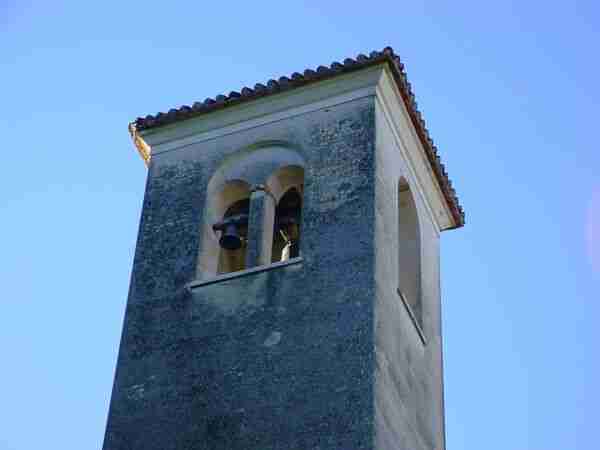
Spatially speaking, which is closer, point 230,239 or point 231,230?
point 230,239

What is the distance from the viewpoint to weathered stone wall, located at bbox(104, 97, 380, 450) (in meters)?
15.8

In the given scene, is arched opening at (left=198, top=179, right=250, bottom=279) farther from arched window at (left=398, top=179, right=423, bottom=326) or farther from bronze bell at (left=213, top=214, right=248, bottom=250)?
arched window at (left=398, top=179, right=423, bottom=326)

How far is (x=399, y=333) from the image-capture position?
1731 cm

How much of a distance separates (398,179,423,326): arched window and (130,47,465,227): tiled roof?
94cm

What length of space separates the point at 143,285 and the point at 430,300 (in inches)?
162

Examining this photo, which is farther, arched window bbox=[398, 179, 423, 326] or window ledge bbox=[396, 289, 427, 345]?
arched window bbox=[398, 179, 423, 326]

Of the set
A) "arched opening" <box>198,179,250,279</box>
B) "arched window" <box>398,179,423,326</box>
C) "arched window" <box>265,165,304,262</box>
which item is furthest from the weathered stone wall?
"arched window" <box>398,179,423,326</box>

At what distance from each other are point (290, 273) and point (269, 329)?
85cm

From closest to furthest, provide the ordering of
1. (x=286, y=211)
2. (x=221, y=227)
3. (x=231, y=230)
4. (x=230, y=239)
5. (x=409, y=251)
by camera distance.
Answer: (x=230, y=239) → (x=231, y=230) → (x=221, y=227) → (x=286, y=211) → (x=409, y=251)

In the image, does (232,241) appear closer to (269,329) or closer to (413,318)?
(269,329)

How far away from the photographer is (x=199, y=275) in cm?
1800

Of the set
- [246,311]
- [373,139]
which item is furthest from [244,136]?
[246,311]

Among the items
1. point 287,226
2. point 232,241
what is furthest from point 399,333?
point 232,241

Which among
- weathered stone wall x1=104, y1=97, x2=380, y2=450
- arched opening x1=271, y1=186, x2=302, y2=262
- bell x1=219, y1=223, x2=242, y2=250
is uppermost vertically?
arched opening x1=271, y1=186, x2=302, y2=262
